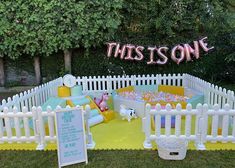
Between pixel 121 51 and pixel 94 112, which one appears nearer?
pixel 94 112

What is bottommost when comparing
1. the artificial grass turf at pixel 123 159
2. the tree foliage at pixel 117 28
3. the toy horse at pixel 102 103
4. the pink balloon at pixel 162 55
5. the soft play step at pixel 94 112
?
the artificial grass turf at pixel 123 159

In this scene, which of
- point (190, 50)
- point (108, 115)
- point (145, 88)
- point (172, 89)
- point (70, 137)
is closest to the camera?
point (70, 137)

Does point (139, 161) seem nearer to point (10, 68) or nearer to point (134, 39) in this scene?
point (134, 39)

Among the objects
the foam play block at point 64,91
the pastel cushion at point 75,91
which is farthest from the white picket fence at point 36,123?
the pastel cushion at point 75,91

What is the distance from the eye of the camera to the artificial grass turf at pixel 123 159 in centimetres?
→ 401

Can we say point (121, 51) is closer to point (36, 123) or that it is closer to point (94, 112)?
point (94, 112)

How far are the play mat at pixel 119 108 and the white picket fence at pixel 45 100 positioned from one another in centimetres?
22

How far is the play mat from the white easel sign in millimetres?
592

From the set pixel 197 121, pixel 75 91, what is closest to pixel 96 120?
pixel 75 91

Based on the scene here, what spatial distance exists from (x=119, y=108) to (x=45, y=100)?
6.97ft

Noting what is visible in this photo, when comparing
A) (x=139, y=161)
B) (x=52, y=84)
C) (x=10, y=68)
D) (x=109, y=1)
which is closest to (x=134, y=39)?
(x=109, y=1)

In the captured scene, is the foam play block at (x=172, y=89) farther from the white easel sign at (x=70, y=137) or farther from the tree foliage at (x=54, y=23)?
the white easel sign at (x=70, y=137)

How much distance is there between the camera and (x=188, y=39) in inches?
394

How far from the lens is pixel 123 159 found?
165 inches
